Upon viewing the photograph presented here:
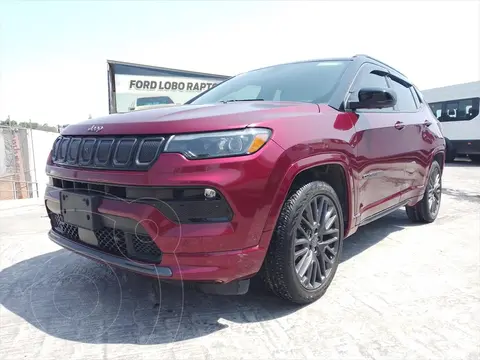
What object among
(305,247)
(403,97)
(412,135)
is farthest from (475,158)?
(305,247)

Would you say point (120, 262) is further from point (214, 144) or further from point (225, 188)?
point (214, 144)

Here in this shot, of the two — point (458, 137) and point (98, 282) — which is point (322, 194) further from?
point (458, 137)

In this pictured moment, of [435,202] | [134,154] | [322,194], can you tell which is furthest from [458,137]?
[134,154]

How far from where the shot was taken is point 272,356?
1.87 meters

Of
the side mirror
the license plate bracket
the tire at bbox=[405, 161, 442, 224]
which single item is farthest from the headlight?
the tire at bbox=[405, 161, 442, 224]

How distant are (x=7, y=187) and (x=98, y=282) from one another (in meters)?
10.6

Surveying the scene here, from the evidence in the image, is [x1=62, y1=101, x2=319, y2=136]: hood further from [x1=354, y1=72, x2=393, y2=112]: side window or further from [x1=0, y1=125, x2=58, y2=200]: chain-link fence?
[x1=0, y1=125, x2=58, y2=200]: chain-link fence

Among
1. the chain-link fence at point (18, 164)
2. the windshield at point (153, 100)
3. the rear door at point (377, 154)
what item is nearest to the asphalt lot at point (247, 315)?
the rear door at point (377, 154)

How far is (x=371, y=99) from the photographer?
275cm

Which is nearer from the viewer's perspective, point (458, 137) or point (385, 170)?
point (385, 170)

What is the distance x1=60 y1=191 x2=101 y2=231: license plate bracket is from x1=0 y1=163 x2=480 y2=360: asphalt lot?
1.90 feet

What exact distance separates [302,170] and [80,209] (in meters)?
1.36

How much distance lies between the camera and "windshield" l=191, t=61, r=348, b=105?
9.50 feet

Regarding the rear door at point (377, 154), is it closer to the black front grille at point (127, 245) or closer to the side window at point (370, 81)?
the side window at point (370, 81)
